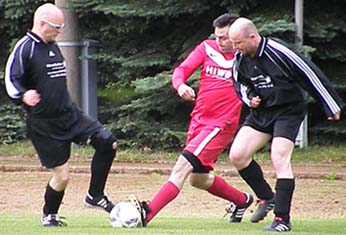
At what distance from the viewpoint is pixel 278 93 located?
32.3 ft

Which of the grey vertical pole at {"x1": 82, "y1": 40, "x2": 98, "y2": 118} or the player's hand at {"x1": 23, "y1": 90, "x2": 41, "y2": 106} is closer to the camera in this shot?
the player's hand at {"x1": 23, "y1": 90, "x2": 41, "y2": 106}

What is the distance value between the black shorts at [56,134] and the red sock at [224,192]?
61.3 inches

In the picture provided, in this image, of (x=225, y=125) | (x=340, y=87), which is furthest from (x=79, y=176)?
(x=225, y=125)

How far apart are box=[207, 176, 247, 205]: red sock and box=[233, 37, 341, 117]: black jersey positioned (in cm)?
143

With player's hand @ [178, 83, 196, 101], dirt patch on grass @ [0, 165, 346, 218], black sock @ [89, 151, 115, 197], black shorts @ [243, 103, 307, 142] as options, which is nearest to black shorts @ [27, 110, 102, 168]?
black sock @ [89, 151, 115, 197]

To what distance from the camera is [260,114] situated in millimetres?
10125

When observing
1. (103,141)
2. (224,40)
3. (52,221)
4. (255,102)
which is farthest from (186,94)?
(52,221)

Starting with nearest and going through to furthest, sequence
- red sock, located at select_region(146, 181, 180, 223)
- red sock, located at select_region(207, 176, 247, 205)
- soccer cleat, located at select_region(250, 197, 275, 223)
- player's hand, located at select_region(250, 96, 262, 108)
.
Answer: player's hand, located at select_region(250, 96, 262, 108) → red sock, located at select_region(146, 181, 180, 223) → soccer cleat, located at select_region(250, 197, 275, 223) → red sock, located at select_region(207, 176, 247, 205)

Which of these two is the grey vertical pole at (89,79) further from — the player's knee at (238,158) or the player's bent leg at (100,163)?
the player's knee at (238,158)

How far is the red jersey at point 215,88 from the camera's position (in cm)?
1066

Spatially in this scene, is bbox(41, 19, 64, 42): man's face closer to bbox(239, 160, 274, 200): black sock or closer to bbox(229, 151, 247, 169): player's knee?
bbox(229, 151, 247, 169): player's knee

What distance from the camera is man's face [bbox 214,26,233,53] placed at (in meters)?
10.5

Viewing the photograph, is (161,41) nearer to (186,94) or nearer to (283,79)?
(186,94)

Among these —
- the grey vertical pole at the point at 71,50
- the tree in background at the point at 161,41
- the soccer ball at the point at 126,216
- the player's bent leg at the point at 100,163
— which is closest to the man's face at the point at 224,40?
the player's bent leg at the point at 100,163
